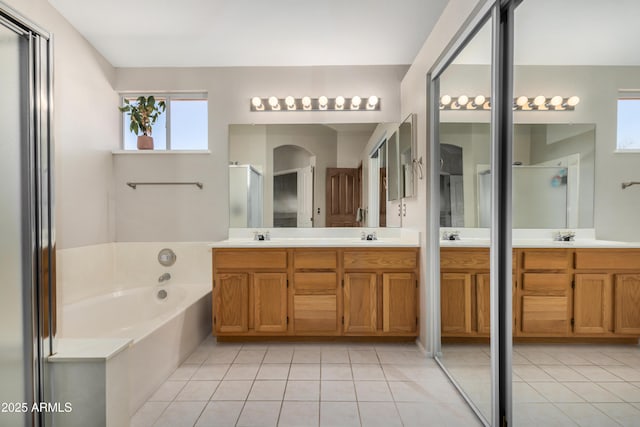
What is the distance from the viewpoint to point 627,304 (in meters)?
0.96

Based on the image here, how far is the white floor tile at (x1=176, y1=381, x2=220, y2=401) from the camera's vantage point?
6.34 feet

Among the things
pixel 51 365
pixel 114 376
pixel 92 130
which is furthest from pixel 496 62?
pixel 92 130

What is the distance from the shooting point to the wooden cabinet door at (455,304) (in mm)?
1995

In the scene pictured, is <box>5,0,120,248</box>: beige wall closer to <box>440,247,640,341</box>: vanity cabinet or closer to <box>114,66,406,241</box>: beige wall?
<box>114,66,406,241</box>: beige wall

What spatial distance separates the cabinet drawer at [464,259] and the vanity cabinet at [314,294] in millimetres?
396

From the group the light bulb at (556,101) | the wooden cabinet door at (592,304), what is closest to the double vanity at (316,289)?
the wooden cabinet door at (592,304)

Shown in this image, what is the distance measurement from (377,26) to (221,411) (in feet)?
9.36

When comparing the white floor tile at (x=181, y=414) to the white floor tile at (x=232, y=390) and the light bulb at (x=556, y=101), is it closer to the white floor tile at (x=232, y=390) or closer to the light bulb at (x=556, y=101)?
the white floor tile at (x=232, y=390)

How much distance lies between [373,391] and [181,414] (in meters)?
1.12

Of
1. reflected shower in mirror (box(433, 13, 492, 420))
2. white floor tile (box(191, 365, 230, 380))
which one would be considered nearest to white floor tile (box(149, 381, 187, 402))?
white floor tile (box(191, 365, 230, 380))

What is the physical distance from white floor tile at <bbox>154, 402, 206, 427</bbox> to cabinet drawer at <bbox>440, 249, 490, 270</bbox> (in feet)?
5.76

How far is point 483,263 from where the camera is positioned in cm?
173

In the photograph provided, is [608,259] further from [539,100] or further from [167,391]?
[167,391]

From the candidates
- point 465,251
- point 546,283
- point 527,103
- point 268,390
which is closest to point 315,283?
point 268,390
